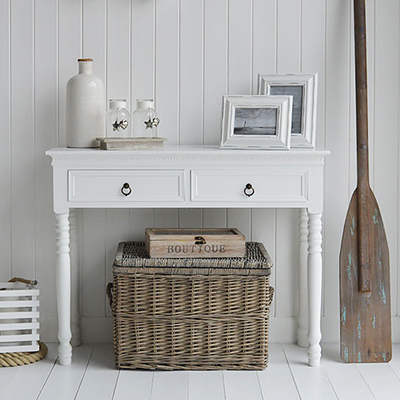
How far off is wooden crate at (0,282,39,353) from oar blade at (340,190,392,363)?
4.21ft

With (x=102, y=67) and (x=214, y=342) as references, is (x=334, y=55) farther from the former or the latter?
(x=214, y=342)

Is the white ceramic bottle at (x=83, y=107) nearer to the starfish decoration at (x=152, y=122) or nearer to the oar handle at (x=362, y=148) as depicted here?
the starfish decoration at (x=152, y=122)

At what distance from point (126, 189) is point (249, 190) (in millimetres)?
483

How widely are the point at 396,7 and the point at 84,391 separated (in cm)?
207

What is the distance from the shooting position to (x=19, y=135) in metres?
3.18

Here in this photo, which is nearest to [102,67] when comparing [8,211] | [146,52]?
[146,52]

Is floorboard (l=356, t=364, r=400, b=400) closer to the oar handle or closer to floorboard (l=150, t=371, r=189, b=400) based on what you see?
the oar handle

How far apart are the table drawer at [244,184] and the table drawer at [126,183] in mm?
79

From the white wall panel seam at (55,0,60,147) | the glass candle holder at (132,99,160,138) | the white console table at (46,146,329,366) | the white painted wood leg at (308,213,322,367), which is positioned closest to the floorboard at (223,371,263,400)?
the white painted wood leg at (308,213,322,367)

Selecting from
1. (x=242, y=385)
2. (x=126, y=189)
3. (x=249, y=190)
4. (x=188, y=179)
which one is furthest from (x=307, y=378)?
(x=126, y=189)

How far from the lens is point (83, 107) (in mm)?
2990

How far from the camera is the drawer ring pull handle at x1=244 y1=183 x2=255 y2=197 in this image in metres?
2.81

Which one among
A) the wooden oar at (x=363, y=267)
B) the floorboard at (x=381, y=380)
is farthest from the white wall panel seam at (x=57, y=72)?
the floorboard at (x=381, y=380)

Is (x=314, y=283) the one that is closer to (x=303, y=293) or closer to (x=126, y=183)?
(x=303, y=293)
